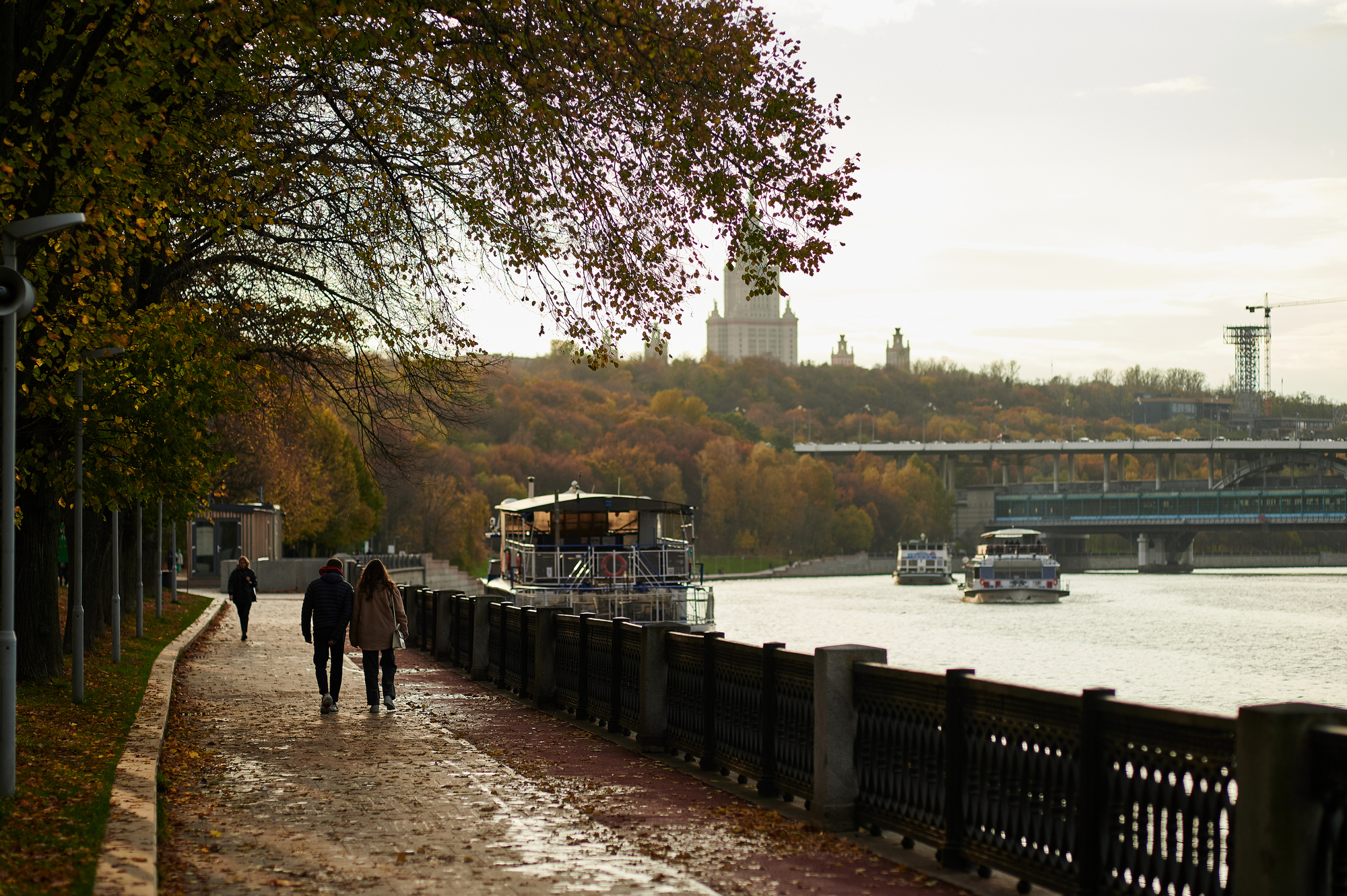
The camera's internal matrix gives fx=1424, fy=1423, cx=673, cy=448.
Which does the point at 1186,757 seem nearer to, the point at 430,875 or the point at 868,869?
the point at 868,869

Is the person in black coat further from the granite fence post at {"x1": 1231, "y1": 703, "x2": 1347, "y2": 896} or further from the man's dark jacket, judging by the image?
the granite fence post at {"x1": 1231, "y1": 703, "x2": 1347, "y2": 896}

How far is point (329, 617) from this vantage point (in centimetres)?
1709

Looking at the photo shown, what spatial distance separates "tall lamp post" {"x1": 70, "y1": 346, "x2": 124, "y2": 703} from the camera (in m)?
16.8

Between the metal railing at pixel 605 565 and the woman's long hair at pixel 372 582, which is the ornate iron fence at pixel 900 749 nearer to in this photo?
the woman's long hair at pixel 372 582

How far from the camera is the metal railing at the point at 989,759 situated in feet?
22.3

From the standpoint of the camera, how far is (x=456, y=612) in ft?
82.8

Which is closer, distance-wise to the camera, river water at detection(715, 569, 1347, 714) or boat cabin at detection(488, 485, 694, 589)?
boat cabin at detection(488, 485, 694, 589)

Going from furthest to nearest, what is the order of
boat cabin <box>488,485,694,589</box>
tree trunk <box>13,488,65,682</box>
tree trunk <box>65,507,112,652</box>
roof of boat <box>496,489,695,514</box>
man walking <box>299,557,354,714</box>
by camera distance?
roof of boat <box>496,489,695,514</box>, boat cabin <box>488,485,694,589</box>, tree trunk <box>65,507,112,652</box>, tree trunk <box>13,488,65,682</box>, man walking <box>299,557,354,714</box>

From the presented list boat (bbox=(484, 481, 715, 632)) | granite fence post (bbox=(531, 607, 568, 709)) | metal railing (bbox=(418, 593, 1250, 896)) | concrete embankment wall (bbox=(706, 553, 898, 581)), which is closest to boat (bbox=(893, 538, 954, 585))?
concrete embankment wall (bbox=(706, 553, 898, 581))

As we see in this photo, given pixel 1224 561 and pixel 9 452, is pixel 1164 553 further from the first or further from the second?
pixel 9 452

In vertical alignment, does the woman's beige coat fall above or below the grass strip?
above

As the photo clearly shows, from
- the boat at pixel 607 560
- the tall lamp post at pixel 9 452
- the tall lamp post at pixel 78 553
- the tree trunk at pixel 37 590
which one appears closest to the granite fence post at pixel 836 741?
the tall lamp post at pixel 9 452

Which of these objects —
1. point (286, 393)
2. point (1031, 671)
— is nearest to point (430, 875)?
point (286, 393)

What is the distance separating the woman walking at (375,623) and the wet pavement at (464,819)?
0.55 meters
